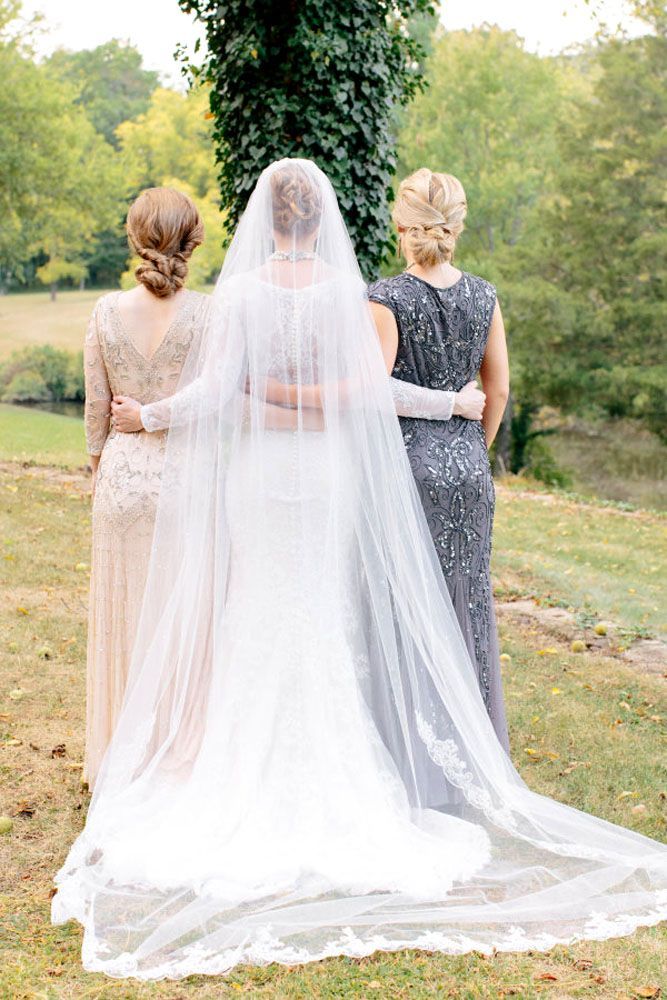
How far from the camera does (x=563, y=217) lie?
23.8 metres

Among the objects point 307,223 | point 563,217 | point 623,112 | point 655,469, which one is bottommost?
point 655,469

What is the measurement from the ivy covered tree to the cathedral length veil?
3.62 metres

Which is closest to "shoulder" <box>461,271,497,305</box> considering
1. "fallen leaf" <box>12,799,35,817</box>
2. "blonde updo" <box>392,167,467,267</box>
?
"blonde updo" <box>392,167,467,267</box>

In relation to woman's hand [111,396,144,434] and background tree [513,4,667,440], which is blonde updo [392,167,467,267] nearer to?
woman's hand [111,396,144,434]

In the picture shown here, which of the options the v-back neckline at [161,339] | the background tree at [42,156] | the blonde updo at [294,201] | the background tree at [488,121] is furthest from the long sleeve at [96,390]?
the background tree at [488,121]

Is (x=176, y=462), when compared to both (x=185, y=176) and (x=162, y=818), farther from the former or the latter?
(x=185, y=176)

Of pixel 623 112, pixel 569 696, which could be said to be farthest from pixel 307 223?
pixel 623 112

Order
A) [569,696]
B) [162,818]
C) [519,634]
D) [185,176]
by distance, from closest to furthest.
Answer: [162,818] < [569,696] < [519,634] < [185,176]

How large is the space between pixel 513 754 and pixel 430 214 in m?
2.58

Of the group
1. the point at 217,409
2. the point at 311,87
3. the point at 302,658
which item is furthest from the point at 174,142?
the point at 302,658

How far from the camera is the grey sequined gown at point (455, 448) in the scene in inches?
158

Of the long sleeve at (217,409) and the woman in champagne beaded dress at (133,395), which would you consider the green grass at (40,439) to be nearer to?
the woman in champagne beaded dress at (133,395)

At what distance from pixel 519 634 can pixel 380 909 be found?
4.15m

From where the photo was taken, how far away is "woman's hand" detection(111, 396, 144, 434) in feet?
13.3
